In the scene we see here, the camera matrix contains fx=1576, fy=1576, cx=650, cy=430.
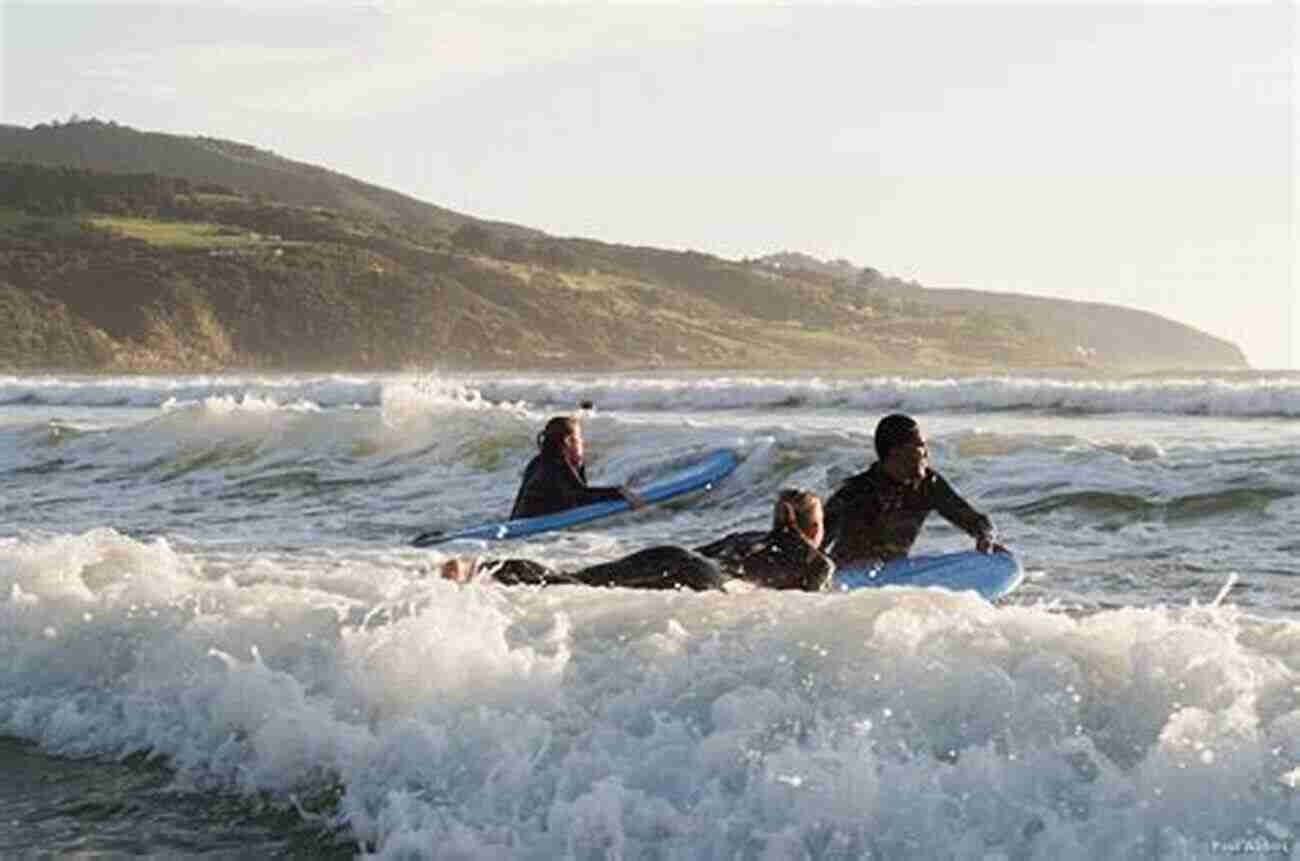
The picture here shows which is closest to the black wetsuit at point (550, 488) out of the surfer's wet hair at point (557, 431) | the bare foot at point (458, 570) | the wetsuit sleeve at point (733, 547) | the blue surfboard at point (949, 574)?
the surfer's wet hair at point (557, 431)

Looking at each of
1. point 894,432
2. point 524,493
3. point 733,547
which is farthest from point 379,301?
point 733,547

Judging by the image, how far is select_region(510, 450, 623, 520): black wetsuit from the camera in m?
14.2

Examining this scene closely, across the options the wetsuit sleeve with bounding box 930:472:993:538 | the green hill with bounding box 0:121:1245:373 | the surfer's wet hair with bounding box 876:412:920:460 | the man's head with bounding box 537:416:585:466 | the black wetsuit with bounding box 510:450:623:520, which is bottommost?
the black wetsuit with bounding box 510:450:623:520

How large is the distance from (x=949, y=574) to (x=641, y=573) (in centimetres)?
246

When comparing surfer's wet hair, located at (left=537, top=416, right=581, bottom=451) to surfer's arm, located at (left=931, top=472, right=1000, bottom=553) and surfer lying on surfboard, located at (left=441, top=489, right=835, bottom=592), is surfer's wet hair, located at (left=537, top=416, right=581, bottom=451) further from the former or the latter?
surfer lying on surfboard, located at (left=441, top=489, right=835, bottom=592)

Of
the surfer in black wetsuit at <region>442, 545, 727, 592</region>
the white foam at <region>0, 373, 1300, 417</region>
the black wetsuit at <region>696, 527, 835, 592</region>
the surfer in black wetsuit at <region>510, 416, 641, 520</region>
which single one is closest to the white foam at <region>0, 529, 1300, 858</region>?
the surfer in black wetsuit at <region>442, 545, 727, 592</region>

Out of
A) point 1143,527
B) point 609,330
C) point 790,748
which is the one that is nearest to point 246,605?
point 790,748

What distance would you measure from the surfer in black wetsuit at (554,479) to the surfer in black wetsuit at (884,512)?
4.66 m

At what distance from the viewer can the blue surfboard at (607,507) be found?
13789 mm

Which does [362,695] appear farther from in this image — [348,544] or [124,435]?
[124,435]

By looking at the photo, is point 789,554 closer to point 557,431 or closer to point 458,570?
point 458,570

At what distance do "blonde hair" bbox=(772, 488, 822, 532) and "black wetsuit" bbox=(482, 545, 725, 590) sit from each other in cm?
55

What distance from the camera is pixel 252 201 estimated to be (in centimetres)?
13938

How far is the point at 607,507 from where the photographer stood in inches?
581
